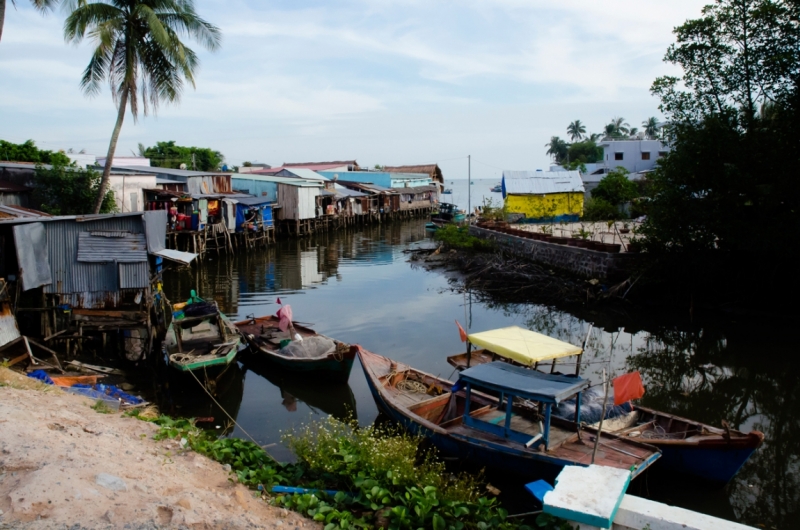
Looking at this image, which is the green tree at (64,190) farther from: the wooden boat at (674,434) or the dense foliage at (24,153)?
the wooden boat at (674,434)

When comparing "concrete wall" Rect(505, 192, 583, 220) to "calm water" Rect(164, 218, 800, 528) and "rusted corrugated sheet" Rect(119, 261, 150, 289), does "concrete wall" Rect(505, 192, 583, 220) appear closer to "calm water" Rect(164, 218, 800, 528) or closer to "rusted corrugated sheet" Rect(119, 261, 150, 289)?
"calm water" Rect(164, 218, 800, 528)

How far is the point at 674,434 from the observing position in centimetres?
884

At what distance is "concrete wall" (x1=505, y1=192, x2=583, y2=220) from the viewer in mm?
35188

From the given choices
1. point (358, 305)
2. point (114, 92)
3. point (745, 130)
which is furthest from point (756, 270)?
point (114, 92)

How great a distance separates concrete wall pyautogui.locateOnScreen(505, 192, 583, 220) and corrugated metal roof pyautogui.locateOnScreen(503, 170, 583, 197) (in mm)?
274

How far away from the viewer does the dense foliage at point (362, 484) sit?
18.3ft

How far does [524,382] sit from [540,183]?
94.4 ft

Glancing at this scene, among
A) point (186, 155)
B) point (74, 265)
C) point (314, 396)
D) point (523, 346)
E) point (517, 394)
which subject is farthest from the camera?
point (186, 155)

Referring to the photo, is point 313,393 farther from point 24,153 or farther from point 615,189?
point 615,189

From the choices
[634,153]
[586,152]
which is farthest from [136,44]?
[586,152]

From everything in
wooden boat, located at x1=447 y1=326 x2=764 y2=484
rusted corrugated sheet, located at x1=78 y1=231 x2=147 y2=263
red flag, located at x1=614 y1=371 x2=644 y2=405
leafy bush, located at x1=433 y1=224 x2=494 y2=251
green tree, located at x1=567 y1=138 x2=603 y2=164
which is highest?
green tree, located at x1=567 y1=138 x2=603 y2=164

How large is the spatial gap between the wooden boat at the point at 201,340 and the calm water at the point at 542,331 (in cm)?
78

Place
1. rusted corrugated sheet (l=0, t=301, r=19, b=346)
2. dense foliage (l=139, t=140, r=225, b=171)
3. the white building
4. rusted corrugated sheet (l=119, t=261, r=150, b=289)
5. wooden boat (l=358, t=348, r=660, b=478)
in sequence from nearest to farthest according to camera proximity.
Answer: wooden boat (l=358, t=348, r=660, b=478) < rusted corrugated sheet (l=0, t=301, r=19, b=346) < rusted corrugated sheet (l=119, t=261, r=150, b=289) < dense foliage (l=139, t=140, r=225, b=171) < the white building

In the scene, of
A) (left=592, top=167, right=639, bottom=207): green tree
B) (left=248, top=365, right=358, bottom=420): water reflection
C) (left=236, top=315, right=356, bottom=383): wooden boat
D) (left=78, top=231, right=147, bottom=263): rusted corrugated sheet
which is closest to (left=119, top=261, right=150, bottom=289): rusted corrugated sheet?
(left=78, top=231, right=147, bottom=263): rusted corrugated sheet
